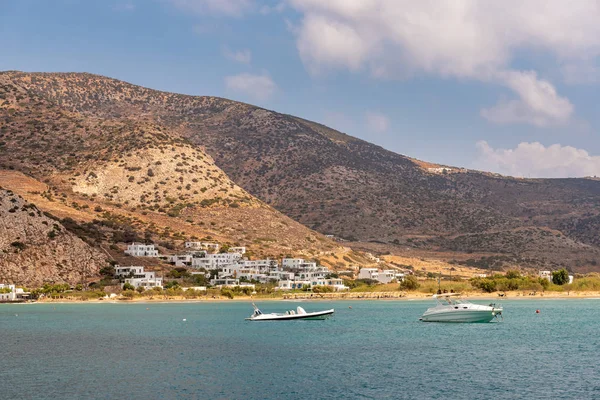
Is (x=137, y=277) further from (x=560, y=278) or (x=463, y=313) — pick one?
(x=560, y=278)

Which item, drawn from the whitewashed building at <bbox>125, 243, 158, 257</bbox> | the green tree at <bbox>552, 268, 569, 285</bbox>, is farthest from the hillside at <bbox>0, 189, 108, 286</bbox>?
the green tree at <bbox>552, 268, 569, 285</bbox>

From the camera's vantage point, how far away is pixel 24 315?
108 metres

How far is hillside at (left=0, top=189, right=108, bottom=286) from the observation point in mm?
133875

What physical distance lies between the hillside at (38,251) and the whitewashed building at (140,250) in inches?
363

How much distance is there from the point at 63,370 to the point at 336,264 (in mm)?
134267

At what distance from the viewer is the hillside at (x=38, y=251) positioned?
134 metres

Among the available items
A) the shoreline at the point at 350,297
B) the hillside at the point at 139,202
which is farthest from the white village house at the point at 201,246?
the shoreline at the point at 350,297

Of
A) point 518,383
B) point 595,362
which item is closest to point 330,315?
point 595,362

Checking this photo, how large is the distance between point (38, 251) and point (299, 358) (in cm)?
9053

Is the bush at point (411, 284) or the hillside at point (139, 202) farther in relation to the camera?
the hillside at point (139, 202)

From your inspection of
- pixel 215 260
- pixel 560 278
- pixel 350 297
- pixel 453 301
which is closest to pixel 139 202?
pixel 215 260

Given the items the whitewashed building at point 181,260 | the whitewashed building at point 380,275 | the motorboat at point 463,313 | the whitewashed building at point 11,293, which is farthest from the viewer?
the whitewashed building at point 380,275

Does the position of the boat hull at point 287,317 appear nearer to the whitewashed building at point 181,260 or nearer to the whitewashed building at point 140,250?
the whitewashed building at point 140,250

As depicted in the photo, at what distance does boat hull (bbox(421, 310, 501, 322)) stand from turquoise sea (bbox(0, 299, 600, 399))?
1.65 metres
